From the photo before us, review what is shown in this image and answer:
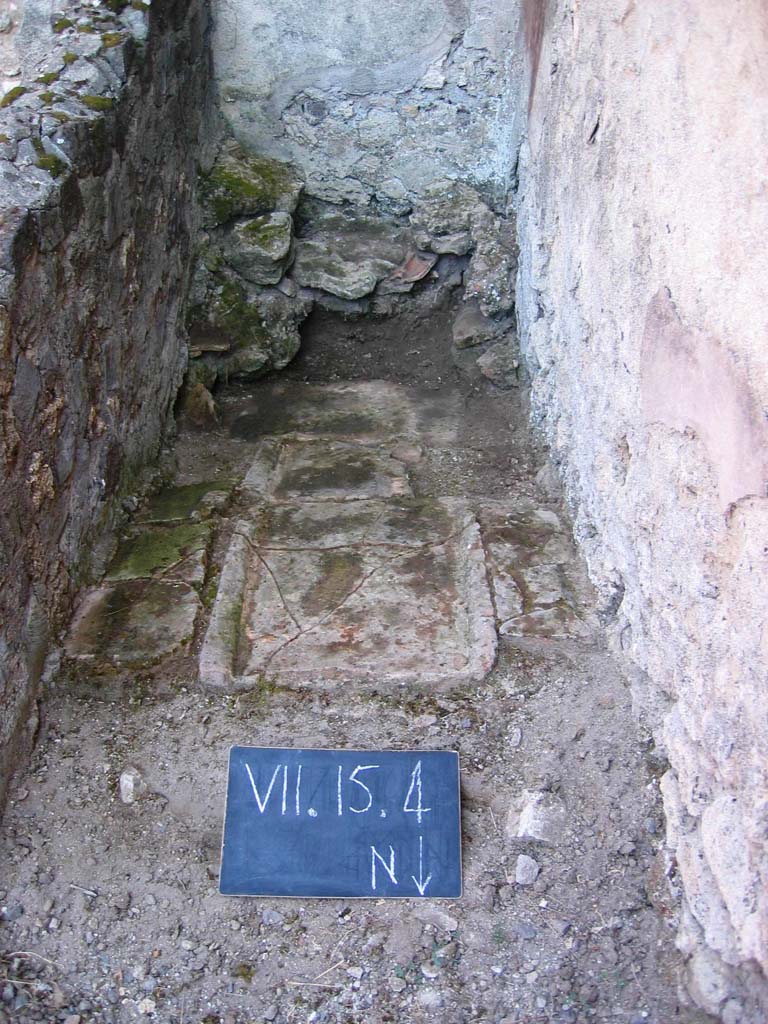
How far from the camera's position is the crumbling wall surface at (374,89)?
3.97 m

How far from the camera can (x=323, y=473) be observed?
321 cm

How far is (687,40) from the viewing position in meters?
1.74

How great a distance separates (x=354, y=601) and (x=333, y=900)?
2.68ft

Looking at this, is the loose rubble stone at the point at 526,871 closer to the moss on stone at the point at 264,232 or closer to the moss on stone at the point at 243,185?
the moss on stone at the point at 264,232

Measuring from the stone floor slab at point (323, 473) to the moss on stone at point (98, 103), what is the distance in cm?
116

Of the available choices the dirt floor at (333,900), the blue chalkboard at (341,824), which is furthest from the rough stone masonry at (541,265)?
the blue chalkboard at (341,824)

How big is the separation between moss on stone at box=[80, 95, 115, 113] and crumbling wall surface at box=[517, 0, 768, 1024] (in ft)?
4.45

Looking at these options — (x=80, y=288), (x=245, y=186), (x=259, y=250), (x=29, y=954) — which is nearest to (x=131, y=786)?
(x=29, y=954)

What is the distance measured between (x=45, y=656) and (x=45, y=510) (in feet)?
1.16

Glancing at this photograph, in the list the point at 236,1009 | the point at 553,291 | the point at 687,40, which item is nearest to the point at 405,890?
the point at 236,1009

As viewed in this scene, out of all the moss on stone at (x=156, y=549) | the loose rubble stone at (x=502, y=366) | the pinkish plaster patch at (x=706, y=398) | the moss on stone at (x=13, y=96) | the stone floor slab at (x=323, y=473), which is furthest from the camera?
the loose rubble stone at (x=502, y=366)

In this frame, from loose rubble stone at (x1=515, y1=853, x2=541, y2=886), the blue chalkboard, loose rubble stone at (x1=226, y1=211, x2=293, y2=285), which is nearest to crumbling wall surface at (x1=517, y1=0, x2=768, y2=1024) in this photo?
loose rubble stone at (x1=515, y1=853, x2=541, y2=886)

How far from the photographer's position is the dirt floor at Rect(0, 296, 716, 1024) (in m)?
1.80

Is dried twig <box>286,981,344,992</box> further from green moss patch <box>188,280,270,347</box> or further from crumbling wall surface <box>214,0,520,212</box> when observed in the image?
crumbling wall surface <box>214,0,520,212</box>
